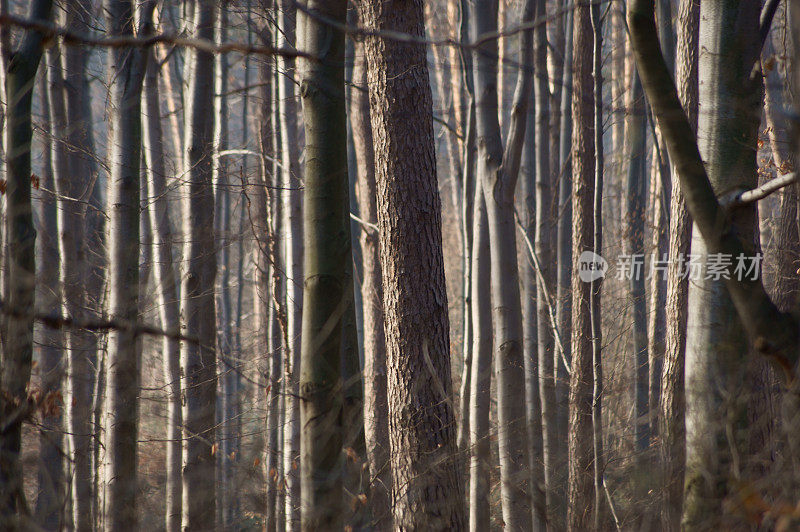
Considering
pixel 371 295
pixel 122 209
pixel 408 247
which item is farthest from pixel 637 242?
pixel 122 209

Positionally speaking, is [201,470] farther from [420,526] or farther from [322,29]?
[322,29]

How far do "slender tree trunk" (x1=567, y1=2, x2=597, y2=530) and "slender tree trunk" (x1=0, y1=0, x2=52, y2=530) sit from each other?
5.73m

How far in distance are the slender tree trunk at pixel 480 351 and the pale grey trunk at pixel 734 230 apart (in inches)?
116

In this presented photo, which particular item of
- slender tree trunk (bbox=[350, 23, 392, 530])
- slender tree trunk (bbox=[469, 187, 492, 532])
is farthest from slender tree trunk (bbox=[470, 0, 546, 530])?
slender tree trunk (bbox=[350, 23, 392, 530])

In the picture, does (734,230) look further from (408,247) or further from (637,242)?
(637,242)

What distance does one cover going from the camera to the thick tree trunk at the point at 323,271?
2.71 meters

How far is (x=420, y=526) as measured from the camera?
4.16 meters

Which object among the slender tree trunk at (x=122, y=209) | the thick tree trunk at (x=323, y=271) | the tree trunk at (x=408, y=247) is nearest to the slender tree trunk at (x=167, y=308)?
the slender tree trunk at (x=122, y=209)

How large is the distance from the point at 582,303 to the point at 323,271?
18.6ft

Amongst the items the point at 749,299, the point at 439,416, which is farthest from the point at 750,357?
the point at 439,416

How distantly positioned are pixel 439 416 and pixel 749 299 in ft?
7.69

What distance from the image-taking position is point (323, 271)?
2.78m

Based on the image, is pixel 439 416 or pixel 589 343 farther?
pixel 589 343

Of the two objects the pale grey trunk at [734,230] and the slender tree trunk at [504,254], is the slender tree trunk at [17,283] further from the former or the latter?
the slender tree trunk at [504,254]
